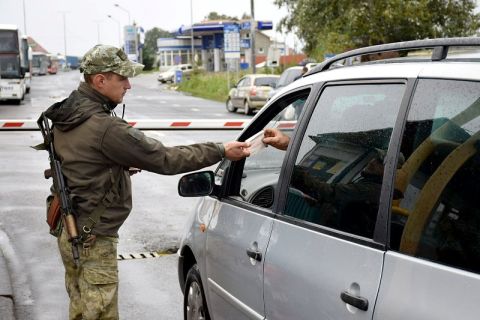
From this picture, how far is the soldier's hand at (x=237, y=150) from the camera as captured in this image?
3801 millimetres

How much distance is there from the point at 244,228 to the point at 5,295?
3.17m

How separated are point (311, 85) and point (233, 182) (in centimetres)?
94

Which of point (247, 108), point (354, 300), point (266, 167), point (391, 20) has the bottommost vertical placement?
point (247, 108)

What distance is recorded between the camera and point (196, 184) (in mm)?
4012

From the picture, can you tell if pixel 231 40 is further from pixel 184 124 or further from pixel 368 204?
pixel 368 204

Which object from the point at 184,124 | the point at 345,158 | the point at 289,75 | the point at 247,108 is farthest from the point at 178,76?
the point at 345,158

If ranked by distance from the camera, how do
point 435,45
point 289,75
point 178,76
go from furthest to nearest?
point 178,76, point 289,75, point 435,45

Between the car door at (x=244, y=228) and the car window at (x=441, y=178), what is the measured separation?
3.18 ft

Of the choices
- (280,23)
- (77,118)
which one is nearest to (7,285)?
(77,118)

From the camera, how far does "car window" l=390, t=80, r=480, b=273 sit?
2.23 meters

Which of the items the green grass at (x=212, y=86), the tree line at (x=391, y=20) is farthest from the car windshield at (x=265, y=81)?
the green grass at (x=212, y=86)

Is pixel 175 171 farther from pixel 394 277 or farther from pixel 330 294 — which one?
pixel 394 277

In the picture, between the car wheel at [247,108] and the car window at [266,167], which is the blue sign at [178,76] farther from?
the car window at [266,167]

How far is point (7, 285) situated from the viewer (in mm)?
6242
